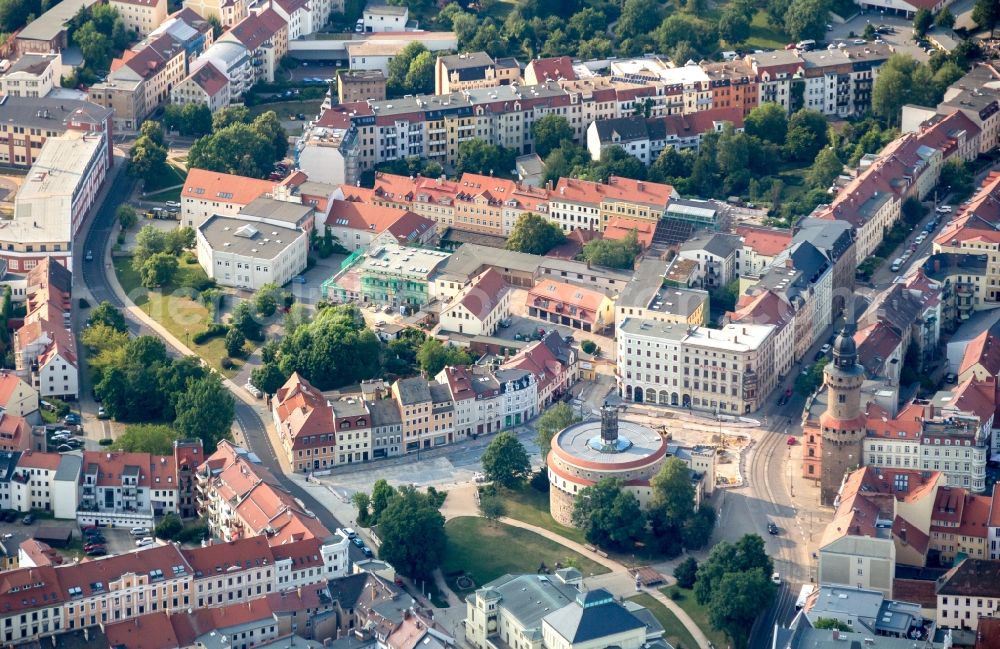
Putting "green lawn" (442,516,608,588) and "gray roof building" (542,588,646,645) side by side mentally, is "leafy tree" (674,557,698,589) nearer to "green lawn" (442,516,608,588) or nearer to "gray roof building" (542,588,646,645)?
"green lawn" (442,516,608,588)

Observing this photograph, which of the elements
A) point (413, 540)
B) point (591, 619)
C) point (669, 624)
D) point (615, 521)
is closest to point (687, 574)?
point (669, 624)

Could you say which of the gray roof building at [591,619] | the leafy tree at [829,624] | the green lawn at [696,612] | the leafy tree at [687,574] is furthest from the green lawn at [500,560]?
the leafy tree at [829,624]

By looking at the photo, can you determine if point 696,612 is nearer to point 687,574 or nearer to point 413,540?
point 687,574

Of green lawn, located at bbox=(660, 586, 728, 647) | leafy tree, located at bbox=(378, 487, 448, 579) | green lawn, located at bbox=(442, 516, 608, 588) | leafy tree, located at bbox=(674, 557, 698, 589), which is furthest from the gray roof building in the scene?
leafy tree, located at bbox=(378, 487, 448, 579)

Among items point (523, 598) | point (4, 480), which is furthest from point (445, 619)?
point (4, 480)

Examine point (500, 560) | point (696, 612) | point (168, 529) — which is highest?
point (168, 529)
